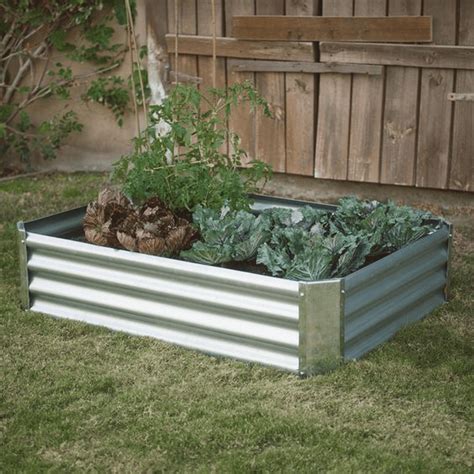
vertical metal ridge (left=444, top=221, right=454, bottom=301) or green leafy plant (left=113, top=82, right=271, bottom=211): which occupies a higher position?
green leafy plant (left=113, top=82, right=271, bottom=211)

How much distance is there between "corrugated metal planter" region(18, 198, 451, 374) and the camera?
13.0ft

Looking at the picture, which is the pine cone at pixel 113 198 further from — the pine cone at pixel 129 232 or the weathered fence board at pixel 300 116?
the weathered fence board at pixel 300 116

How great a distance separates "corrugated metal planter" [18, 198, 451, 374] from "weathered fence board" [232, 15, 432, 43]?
6.73ft

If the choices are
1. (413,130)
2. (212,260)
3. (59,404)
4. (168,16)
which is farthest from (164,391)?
(168,16)

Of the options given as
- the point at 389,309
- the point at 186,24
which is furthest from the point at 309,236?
the point at 186,24

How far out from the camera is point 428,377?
13.0ft

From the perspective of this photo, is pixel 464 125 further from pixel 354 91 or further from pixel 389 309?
pixel 389 309

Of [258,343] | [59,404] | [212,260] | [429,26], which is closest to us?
[59,404]

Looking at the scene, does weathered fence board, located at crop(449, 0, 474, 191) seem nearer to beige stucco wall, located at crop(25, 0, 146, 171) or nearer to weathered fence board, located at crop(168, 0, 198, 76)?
weathered fence board, located at crop(168, 0, 198, 76)

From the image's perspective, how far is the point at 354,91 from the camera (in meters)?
6.65

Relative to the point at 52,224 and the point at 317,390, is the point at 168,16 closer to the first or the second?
the point at 52,224

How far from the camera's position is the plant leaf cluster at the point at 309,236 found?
13.9 feet

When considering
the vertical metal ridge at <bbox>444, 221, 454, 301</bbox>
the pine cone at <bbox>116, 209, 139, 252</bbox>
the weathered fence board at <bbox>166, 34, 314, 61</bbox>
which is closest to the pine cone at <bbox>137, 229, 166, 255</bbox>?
the pine cone at <bbox>116, 209, 139, 252</bbox>

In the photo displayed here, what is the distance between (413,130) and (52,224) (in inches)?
A: 105
